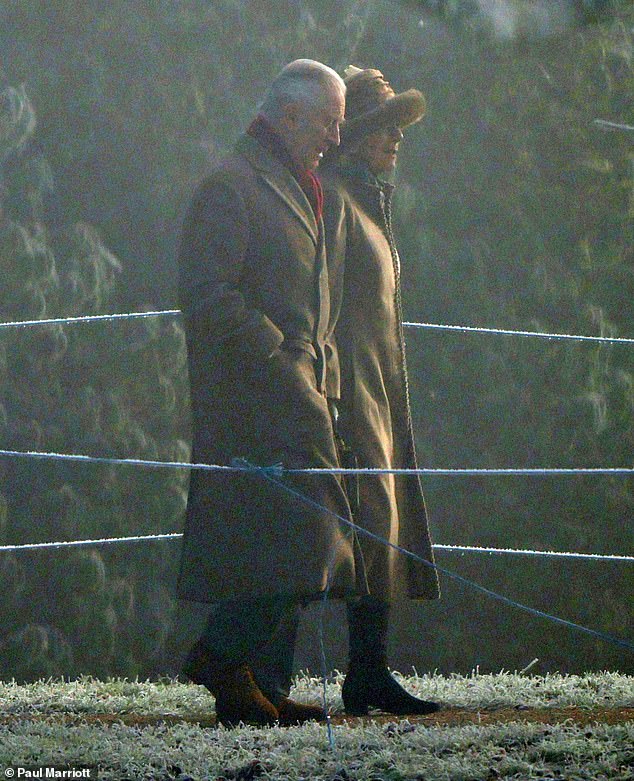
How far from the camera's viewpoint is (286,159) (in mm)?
4363

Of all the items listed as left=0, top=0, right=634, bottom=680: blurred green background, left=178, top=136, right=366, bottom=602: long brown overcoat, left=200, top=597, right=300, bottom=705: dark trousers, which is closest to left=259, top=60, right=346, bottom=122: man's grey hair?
left=178, top=136, right=366, bottom=602: long brown overcoat

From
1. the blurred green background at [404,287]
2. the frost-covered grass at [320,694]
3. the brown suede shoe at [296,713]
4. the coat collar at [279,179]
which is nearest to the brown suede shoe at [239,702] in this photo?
the brown suede shoe at [296,713]

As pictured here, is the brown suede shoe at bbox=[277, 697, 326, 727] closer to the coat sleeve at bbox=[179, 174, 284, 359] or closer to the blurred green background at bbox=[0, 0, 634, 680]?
the coat sleeve at bbox=[179, 174, 284, 359]

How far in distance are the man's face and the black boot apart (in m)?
1.11

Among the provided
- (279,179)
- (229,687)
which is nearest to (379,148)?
(279,179)

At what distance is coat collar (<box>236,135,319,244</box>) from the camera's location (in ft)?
14.1

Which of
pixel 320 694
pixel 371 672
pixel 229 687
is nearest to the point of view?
pixel 229 687

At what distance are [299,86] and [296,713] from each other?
150cm

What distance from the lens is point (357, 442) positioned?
438 centimetres

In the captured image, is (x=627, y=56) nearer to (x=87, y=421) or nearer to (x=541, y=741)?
(x=87, y=421)

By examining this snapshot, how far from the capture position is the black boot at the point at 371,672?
4422 millimetres

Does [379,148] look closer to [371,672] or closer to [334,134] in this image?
[334,134]

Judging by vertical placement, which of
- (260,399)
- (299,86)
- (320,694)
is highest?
(299,86)

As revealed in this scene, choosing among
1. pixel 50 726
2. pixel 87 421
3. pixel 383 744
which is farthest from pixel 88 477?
pixel 383 744
